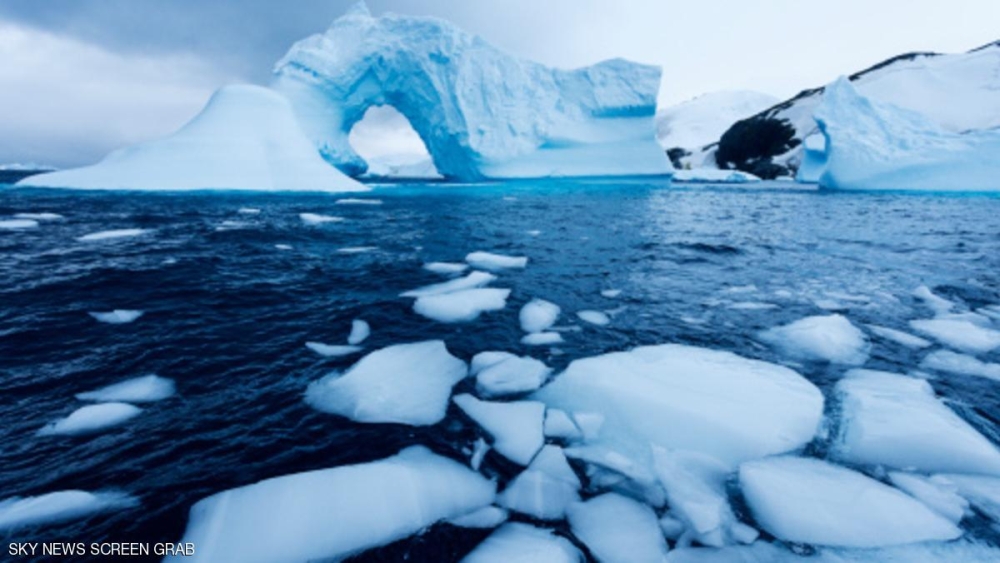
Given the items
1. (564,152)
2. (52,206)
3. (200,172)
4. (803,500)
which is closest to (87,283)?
(803,500)

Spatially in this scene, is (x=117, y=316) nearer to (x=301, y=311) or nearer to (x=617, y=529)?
(x=301, y=311)

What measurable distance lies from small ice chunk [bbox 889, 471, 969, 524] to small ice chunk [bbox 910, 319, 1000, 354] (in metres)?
1.84

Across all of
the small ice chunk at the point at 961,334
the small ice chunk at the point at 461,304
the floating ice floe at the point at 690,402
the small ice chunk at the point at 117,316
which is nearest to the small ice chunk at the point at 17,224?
the small ice chunk at the point at 117,316

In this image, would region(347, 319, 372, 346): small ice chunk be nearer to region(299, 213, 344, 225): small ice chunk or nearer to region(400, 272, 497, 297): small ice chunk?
region(400, 272, 497, 297): small ice chunk

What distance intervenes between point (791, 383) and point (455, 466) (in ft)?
6.13

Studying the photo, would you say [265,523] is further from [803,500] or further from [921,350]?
[921,350]

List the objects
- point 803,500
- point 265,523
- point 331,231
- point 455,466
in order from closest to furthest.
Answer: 1. point 265,523
2. point 803,500
3. point 455,466
4. point 331,231

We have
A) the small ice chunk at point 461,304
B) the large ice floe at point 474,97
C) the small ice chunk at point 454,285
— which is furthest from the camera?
the large ice floe at point 474,97

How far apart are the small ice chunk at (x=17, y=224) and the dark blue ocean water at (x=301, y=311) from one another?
148 mm

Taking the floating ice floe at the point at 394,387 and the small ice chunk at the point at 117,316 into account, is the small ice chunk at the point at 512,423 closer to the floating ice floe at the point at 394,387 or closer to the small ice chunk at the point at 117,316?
the floating ice floe at the point at 394,387

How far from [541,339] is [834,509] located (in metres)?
1.85

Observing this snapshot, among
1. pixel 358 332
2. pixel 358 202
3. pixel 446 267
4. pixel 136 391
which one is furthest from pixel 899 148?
pixel 136 391

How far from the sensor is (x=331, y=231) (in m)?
7.65

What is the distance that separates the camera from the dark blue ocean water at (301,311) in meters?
1.82
